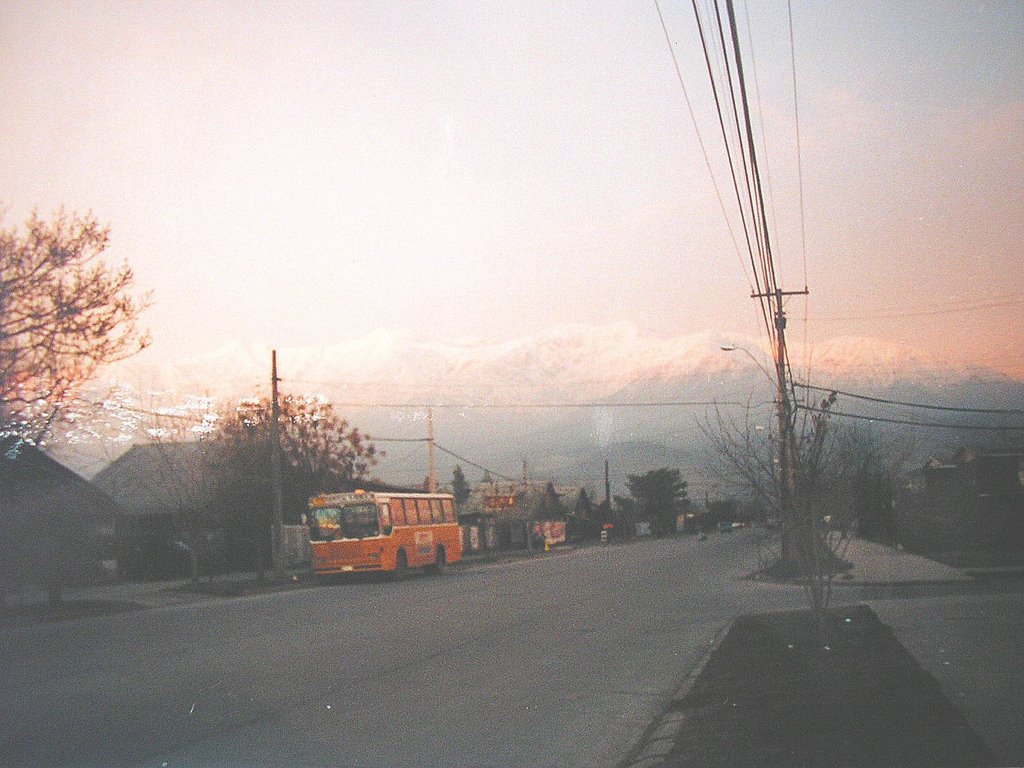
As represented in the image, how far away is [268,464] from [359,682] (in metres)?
30.9

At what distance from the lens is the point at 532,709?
9898 mm

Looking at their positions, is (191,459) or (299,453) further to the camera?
(299,453)

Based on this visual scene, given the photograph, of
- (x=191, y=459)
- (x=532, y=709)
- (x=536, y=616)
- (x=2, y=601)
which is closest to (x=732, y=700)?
(x=532, y=709)

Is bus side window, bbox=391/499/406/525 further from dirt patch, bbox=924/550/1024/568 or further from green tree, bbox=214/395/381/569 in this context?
dirt patch, bbox=924/550/1024/568

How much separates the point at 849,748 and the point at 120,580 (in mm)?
36125

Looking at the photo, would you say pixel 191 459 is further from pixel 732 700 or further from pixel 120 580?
pixel 732 700

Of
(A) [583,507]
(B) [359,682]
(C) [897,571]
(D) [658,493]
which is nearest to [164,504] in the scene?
(C) [897,571]

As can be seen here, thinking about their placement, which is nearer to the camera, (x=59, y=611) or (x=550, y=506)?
(x=59, y=611)

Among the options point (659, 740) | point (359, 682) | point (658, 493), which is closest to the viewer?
point (659, 740)

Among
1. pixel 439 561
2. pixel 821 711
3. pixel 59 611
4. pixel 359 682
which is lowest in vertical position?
pixel 439 561

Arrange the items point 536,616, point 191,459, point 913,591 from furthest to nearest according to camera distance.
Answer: point 191,459 → point 913,591 → point 536,616

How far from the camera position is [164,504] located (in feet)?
127

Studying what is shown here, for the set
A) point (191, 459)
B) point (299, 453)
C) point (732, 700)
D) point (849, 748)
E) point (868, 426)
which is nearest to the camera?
point (849, 748)

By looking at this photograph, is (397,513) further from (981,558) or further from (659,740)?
(659,740)
